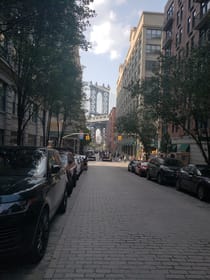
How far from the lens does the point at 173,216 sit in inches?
315

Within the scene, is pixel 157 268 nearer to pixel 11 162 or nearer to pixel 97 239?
pixel 97 239

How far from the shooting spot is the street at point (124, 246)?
413 cm

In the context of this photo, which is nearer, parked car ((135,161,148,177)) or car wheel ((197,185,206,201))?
car wheel ((197,185,206,201))

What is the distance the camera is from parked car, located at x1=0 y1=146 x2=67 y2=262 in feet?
12.4

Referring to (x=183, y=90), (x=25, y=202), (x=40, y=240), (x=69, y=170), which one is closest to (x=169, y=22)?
(x=183, y=90)

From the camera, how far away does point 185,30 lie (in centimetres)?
3400

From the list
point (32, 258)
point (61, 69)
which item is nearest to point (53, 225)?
point (32, 258)

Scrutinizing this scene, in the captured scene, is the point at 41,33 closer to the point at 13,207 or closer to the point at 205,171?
the point at 13,207

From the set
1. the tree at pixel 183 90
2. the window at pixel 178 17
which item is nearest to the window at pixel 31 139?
the tree at pixel 183 90

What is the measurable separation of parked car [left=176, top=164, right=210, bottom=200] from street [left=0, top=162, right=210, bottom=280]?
254cm

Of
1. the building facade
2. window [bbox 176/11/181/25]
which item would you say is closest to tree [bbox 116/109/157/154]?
window [bbox 176/11/181/25]

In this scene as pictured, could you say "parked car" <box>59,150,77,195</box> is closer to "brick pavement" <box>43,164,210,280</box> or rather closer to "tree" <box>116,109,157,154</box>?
"brick pavement" <box>43,164,210,280</box>

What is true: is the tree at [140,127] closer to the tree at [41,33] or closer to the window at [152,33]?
the tree at [41,33]

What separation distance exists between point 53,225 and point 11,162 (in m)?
1.99
